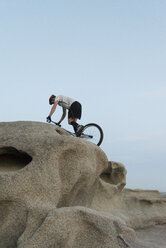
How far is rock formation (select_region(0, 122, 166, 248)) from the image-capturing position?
593cm

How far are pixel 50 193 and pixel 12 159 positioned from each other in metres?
1.59

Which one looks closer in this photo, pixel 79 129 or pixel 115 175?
pixel 79 129

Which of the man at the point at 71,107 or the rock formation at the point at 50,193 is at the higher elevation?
the man at the point at 71,107

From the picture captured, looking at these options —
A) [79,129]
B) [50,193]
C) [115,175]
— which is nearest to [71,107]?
[79,129]

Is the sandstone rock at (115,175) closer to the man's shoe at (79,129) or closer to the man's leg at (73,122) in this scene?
the man's shoe at (79,129)

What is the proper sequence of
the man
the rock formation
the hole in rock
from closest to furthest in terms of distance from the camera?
1. the rock formation
2. the hole in rock
3. the man

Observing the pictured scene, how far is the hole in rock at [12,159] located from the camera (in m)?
7.55

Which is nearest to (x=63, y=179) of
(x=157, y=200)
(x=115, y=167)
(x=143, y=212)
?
(x=115, y=167)

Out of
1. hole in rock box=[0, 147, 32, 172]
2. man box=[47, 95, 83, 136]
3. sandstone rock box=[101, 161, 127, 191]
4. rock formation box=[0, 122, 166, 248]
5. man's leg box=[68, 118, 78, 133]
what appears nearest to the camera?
rock formation box=[0, 122, 166, 248]

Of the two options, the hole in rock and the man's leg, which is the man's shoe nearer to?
the man's leg

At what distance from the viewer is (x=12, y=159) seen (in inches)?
312

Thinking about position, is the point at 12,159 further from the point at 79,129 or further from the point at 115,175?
the point at 115,175

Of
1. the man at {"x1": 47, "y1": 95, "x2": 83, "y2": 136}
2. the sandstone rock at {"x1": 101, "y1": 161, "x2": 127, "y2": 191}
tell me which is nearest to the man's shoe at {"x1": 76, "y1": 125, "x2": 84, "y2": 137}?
the man at {"x1": 47, "y1": 95, "x2": 83, "y2": 136}

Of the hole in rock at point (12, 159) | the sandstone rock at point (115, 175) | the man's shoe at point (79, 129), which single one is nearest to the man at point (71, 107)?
the man's shoe at point (79, 129)
